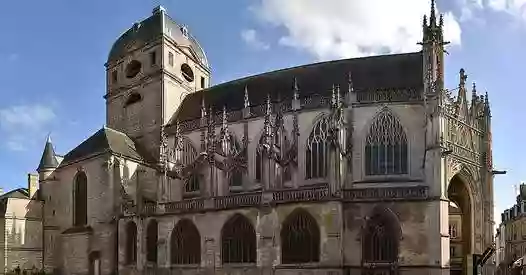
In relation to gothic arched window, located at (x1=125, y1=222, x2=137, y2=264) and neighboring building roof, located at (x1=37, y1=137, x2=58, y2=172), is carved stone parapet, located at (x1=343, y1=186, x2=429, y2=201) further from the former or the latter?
neighboring building roof, located at (x1=37, y1=137, x2=58, y2=172)

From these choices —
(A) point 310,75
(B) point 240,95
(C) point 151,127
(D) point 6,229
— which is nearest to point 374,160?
(A) point 310,75

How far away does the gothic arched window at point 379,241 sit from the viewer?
98.6 ft

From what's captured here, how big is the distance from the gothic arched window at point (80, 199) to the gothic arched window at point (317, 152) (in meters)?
15.7

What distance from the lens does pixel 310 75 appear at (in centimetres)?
3866

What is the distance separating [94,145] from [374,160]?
62.1 feet

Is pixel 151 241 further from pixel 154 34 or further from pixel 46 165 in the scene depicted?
pixel 154 34

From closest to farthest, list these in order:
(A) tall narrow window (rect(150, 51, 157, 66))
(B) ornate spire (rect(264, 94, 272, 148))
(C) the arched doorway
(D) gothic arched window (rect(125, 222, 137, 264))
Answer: (B) ornate spire (rect(264, 94, 272, 148))
(C) the arched doorway
(D) gothic arched window (rect(125, 222, 137, 264))
(A) tall narrow window (rect(150, 51, 157, 66))

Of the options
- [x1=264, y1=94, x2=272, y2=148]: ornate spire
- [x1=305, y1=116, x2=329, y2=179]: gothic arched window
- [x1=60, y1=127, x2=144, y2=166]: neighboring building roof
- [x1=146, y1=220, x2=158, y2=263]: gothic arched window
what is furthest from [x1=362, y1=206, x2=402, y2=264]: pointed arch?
[x1=60, y1=127, x2=144, y2=166]: neighboring building roof

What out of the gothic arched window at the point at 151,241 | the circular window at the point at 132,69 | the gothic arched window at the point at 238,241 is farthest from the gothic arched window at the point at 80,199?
the gothic arched window at the point at 238,241

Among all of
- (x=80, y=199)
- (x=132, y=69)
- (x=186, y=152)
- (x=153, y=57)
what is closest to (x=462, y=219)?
(x=186, y=152)

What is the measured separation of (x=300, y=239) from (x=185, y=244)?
7.74 m

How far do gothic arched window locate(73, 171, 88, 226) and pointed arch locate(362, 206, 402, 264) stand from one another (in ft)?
65.2

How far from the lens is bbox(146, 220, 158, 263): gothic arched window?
36906mm

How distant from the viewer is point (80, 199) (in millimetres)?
41656
